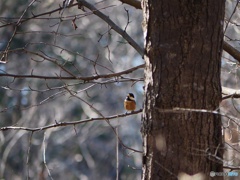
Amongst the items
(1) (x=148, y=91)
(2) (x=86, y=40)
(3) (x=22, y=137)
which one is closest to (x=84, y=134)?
(3) (x=22, y=137)

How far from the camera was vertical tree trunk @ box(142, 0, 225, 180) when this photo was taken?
237cm

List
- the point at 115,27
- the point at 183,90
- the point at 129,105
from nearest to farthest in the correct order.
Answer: the point at 183,90
the point at 115,27
the point at 129,105

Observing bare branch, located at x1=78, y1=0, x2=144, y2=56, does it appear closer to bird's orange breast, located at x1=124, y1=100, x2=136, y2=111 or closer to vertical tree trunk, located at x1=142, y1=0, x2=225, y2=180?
vertical tree trunk, located at x1=142, y1=0, x2=225, y2=180

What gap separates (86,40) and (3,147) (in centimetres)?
297

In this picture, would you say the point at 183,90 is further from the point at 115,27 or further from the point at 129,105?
the point at 129,105

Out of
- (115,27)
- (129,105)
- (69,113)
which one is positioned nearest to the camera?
(115,27)

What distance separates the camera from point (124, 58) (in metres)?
12.4

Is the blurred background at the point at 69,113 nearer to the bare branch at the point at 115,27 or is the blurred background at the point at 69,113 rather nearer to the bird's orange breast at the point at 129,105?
the bird's orange breast at the point at 129,105

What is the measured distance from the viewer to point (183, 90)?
239 cm

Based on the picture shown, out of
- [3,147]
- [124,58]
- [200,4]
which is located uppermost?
[124,58]

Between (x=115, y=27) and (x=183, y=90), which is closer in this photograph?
(x=183, y=90)

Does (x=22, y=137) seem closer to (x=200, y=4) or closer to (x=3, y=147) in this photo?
(x=3, y=147)

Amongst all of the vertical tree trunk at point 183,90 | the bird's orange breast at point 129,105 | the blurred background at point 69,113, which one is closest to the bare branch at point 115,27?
the vertical tree trunk at point 183,90

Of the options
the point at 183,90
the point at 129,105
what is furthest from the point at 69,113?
the point at 183,90
